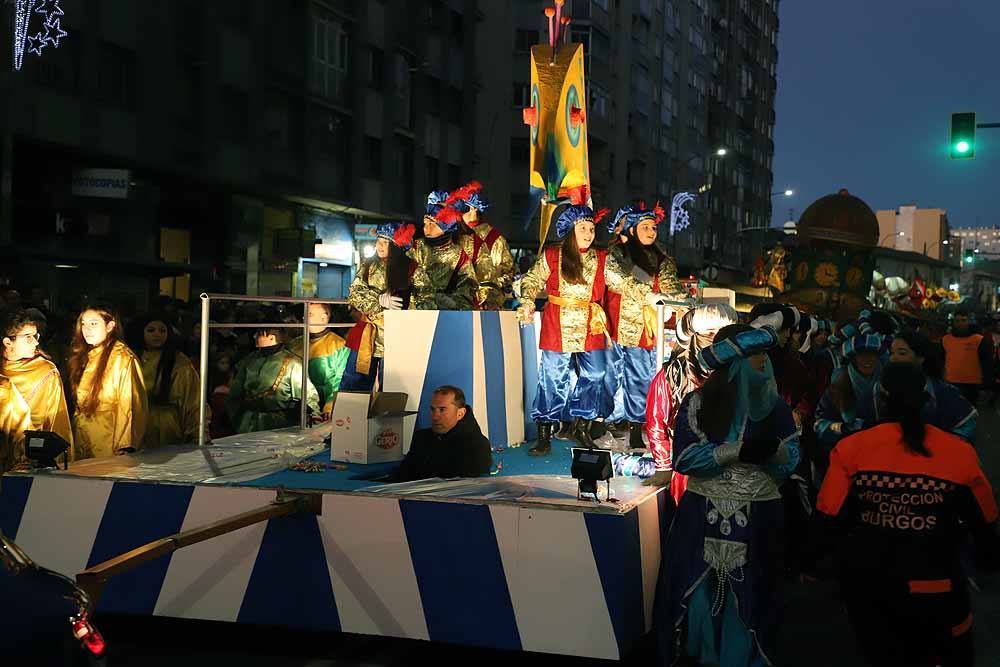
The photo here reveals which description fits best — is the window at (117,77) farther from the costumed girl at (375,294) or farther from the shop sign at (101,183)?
the costumed girl at (375,294)

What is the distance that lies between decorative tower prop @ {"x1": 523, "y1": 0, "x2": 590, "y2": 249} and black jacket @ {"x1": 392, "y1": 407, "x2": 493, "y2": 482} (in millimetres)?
3425

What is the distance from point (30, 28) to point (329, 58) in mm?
11840

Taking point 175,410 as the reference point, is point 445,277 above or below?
above

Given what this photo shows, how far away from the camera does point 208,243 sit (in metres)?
26.6

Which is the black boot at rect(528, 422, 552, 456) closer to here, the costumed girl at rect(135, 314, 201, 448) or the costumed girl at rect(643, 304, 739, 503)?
the costumed girl at rect(643, 304, 739, 503)

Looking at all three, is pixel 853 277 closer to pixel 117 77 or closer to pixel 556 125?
pixel 556 125

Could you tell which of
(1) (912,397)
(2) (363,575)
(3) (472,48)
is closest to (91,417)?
(2) (363,575)

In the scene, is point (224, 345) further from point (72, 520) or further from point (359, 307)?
point (72, 520)

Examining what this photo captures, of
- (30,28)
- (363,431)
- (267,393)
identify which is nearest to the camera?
(363,431)

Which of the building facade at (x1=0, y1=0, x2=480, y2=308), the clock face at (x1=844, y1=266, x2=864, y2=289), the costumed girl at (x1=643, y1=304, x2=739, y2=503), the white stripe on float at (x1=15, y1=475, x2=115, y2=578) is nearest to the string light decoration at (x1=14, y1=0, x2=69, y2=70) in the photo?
the building facade at (x1=0, y1=0, x2=480, y2=308)

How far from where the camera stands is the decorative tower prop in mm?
9500

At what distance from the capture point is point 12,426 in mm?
7000

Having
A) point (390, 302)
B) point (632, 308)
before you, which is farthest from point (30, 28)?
point (632, 308)

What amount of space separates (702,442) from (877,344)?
312 centimetres
